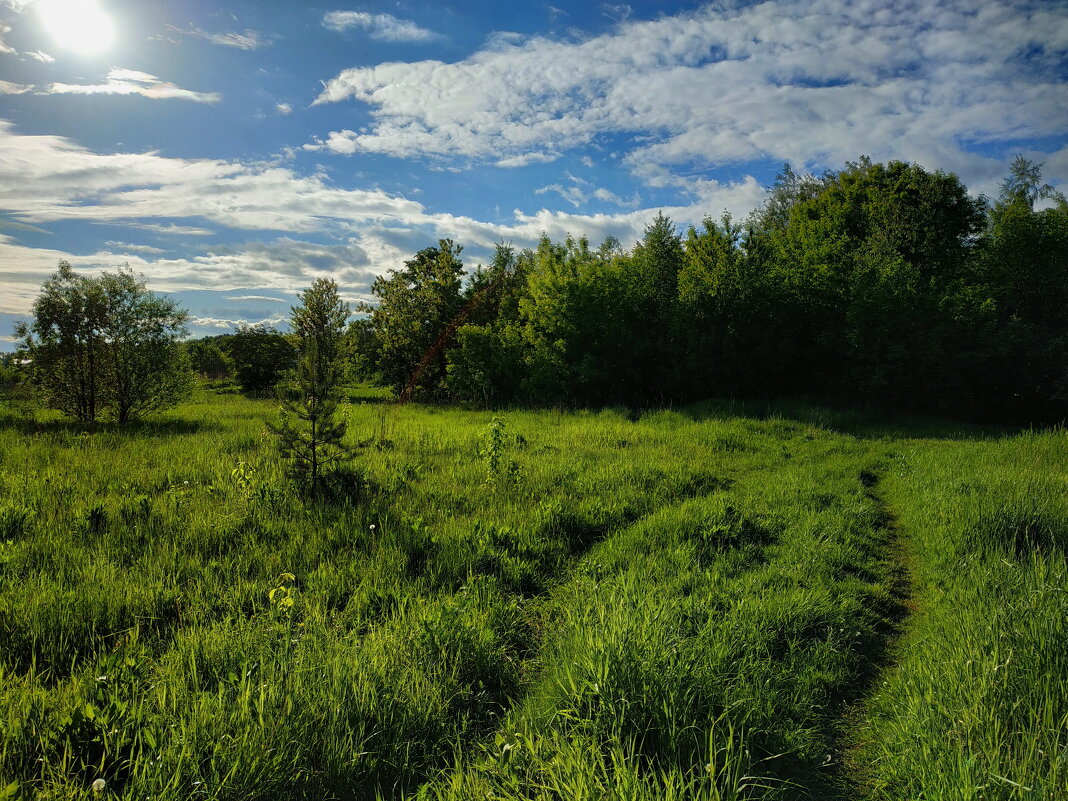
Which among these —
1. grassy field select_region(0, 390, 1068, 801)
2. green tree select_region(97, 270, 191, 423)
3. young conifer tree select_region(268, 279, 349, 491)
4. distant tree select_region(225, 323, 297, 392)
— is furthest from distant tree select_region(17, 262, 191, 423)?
distant tree select_region(225, 323, 297, 392)

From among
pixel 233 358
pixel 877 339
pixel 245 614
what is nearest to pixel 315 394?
pixel 245 614

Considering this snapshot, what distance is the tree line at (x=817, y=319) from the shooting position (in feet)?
57.0

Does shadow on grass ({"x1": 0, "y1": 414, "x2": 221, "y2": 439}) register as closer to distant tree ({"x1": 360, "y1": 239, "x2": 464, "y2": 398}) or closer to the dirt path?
distant tree ({"x1": 360, "y1": 239, "x2": 464, "y2": 398})

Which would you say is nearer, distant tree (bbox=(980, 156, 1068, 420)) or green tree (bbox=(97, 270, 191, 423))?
green tree (bbox=(97, 270, 191, 423))

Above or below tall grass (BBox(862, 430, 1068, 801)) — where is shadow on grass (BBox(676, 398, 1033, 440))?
above

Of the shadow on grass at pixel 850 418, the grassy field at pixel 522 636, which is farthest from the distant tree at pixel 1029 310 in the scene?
the grassy field at pixel 522 636

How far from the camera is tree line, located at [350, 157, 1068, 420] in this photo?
17.4 meters

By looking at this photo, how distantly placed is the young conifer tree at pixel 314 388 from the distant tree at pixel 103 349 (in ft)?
32.9

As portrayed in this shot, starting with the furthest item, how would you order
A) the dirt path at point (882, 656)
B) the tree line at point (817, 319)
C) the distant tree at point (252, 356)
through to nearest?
1. the distant tree at point (252, 356)
2. the tree line at point (817, 319)
3. the dirt path at point (882, 656)

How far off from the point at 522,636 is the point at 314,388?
5.00 metres

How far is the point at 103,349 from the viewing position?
14.2 meters

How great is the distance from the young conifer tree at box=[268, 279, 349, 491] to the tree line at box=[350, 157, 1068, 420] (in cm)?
1160

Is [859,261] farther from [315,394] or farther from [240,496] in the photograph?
[240,496]

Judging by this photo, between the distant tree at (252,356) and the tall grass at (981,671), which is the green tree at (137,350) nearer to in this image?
the tall grass at (981,671)
